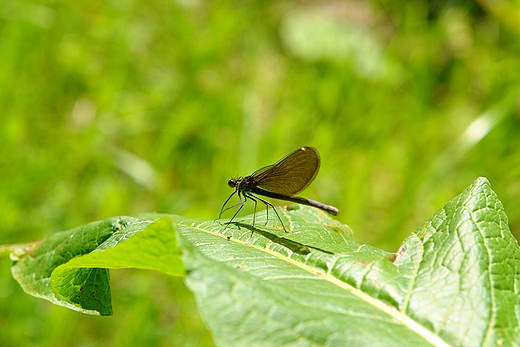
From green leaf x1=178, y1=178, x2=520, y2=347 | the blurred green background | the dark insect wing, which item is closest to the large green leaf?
green leaf x1=178, y1=178, x2=520, y2=347

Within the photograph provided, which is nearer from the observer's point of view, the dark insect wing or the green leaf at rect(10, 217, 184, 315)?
the green leaf at rect(10, 217, 184, 315)

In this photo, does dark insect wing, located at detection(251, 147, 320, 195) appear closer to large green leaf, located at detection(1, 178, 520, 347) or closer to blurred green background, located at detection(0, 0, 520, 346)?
large green leaf, located at detection(1, 178, 520, 347)

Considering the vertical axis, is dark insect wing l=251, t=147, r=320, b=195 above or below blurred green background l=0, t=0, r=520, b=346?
below

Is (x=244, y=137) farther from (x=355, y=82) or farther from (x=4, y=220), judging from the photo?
(x=4, y=220)

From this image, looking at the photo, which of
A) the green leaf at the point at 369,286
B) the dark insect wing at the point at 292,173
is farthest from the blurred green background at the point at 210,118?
the green leaf at the point at 369,286

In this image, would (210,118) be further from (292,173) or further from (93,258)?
(93,258)

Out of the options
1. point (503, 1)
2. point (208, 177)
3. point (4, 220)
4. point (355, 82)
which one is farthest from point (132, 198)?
point (503, 1)

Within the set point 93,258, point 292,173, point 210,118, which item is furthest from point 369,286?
point 210,118

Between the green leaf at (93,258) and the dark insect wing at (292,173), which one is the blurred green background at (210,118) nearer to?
the dark insect wing at (292,173)
